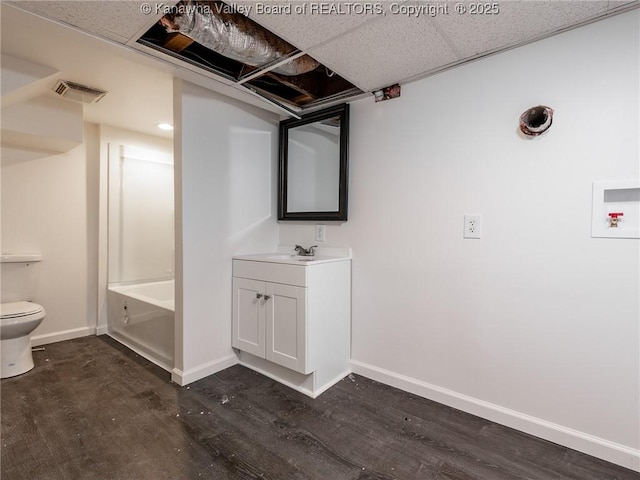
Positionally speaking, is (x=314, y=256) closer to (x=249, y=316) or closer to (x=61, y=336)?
(x=249, y=316)

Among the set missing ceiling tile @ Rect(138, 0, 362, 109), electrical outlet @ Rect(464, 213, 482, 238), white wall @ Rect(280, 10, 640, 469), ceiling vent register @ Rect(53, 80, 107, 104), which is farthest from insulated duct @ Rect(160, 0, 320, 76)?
electrical outlet @ Rect(464, 213, 482, 238)

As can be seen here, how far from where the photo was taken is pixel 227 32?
1.58 metres

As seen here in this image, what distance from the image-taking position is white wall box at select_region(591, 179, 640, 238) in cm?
141

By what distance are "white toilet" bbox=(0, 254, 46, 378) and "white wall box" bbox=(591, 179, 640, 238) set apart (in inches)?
138

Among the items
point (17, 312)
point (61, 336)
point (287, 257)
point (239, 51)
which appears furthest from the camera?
point (61, 336)

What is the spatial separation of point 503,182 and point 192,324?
84.7 inches

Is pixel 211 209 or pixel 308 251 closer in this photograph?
pixel 211 209

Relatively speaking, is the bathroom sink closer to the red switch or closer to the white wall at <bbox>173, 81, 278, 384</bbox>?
the white wall at <bbox>173, 81, 278, 384</bbox>

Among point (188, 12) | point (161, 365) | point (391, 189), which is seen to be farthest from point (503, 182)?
point (161, 365)

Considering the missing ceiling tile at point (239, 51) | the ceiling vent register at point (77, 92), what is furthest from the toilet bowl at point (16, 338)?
the missing ceiling tile at point (239, 51)

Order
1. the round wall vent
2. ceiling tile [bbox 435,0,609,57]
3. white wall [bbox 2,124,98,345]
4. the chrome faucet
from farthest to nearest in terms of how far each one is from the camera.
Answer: white wall [bbox 2,124,98,345] → the chrome faucet → the round wall vent → ceiling tile [bbox 435,0,609,57]

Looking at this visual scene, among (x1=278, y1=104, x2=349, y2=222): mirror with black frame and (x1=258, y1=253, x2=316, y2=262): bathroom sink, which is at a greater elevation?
(x1=278, y1=104, x2=349, y2=222): mirror with black frame

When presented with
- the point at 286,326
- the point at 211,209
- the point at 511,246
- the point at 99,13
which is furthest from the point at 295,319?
the point at 99,13

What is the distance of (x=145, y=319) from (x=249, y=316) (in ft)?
3.11
